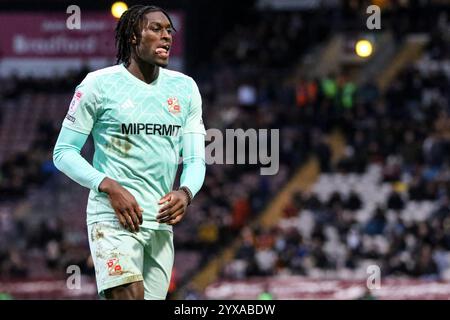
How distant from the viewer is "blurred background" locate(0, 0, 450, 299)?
79.3 ft

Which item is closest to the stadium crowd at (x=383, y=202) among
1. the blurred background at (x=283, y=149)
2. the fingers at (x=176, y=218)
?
the blurred background at (x=283, y=149)

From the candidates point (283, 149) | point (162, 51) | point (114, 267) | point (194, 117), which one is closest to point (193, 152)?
point (194, 117)

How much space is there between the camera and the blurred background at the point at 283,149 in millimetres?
24172

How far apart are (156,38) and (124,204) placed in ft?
3.22

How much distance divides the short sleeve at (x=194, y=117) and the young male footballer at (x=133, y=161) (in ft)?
0.23

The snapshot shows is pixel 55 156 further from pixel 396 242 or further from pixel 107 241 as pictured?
pixel 396 242

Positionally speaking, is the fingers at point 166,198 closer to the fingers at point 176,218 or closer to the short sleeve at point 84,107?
the fingers at point 176,218

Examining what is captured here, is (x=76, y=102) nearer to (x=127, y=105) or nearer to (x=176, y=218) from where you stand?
(x=127, y=105)

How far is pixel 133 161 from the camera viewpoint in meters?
6.89

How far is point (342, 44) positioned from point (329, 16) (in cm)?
124

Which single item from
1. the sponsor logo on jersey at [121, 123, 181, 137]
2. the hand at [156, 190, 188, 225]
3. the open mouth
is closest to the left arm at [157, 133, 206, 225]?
the hand at [156, 190, 188, 225]

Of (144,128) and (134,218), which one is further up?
(144,128)

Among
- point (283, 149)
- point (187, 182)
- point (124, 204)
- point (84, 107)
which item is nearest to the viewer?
point (124, 204)
